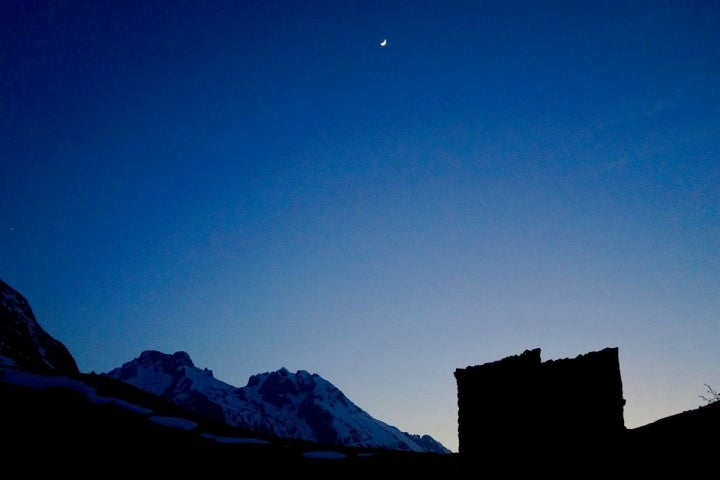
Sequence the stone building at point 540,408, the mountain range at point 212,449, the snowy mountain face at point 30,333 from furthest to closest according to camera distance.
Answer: the snowy mountain face at point 30,333
the stone building at point 540,408
the mountain range at point 212,449

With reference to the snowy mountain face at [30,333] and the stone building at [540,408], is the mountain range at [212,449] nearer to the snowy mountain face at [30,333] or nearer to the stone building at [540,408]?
the stone building at [540,408]

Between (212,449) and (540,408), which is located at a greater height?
(540,408)

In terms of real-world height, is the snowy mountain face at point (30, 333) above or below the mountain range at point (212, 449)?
above

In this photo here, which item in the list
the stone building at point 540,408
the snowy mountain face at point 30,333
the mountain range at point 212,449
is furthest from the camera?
the snowy mountain face at point 30,333

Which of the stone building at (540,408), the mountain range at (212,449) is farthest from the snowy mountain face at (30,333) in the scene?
the stone building at (540,408)

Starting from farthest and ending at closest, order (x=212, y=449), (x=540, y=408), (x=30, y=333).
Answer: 1. (x=30, y=333)
2. (x=212, y=449)
3. (x=540, y=408)

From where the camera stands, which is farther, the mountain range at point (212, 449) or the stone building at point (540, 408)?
the stone building at point (540, 408)

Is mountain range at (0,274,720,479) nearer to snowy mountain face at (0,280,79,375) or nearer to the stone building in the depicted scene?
the stone building

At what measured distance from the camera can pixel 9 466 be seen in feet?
25.7

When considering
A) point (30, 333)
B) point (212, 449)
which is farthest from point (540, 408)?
point (30, 333)

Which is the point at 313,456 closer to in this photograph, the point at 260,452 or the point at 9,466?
the point at 260,452

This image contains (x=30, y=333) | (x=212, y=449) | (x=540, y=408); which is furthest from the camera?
(x=30, y=333)

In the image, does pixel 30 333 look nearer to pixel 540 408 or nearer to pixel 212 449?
pixel 212 449

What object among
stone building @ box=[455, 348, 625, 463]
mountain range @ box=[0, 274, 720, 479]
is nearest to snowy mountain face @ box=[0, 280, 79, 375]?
mountain range @ box=[0, 274, 720, 479]
